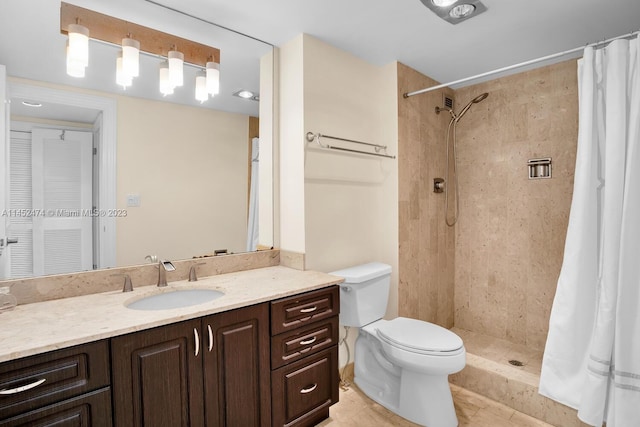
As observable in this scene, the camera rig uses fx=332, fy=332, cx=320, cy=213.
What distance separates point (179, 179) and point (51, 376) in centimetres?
108

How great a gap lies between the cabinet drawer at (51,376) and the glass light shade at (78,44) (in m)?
1.27

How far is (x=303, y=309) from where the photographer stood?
1686 mm

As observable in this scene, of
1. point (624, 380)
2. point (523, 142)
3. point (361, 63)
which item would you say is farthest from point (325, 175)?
point (624, 380)

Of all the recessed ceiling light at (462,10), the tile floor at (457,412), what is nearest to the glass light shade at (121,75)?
the recessed ceiling light at (462,10)

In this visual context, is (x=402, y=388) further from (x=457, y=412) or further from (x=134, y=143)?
(x=134, y=143)

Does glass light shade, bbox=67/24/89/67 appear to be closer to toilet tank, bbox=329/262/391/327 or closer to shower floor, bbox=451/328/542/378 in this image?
toilet tank, bbox=329/262/391/327

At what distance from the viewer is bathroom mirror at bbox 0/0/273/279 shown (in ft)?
4.79

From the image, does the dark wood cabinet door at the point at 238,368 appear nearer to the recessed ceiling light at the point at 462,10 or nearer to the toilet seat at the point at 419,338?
the toilet seat at the point at 419,338

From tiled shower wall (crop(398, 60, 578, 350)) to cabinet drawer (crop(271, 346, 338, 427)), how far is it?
903 mm

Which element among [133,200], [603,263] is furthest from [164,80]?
[603,263]

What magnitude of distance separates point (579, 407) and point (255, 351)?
67.9 inches

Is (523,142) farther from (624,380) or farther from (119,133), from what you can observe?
(119,133)

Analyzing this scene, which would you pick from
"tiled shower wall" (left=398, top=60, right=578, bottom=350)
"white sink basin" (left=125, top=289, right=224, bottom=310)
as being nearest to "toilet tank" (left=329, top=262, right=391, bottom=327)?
"tiled shower wall" (left=398, top=60, right=578, bottom=350)

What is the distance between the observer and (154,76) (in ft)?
5.86
